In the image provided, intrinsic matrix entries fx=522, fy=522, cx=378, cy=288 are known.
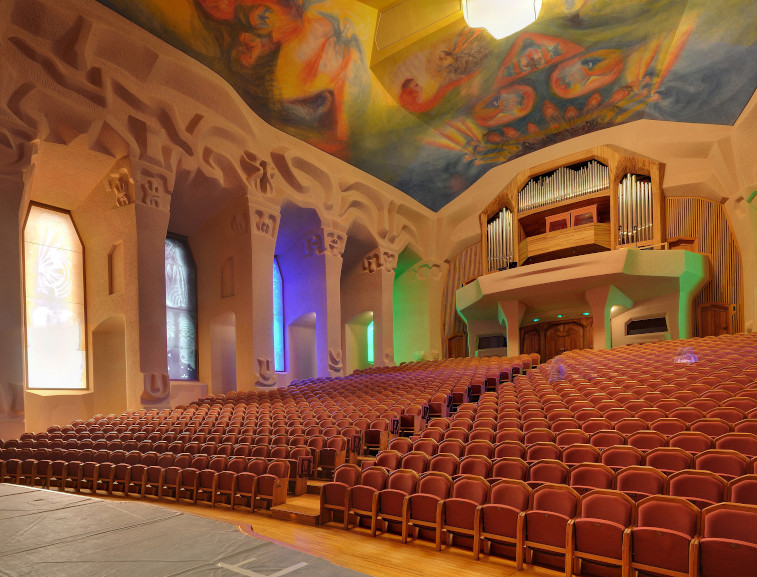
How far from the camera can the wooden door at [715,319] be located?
10930 mm

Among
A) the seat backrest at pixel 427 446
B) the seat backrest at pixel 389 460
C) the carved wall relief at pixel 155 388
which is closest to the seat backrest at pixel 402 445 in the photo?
the seat backrest at pixel 427 446

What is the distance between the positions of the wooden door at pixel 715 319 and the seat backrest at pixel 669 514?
33.7 feet

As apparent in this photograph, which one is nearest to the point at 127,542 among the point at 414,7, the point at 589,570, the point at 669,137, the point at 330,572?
the point at 330,572

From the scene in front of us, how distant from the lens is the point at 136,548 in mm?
1163

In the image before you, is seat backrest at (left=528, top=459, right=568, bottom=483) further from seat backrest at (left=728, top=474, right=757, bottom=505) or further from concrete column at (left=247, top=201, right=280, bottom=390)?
concrete column at (left=247, top=201, right=280, bottom=390)

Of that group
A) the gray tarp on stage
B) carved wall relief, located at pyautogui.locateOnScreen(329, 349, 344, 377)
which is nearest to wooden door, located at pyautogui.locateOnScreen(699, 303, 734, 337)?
carved wall relief, located at pyautogui.locateOnScreen(329, 349, 344, 377)

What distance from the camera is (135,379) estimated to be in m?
8.78

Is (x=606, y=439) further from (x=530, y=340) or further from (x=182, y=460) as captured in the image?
(x=530, y=340)

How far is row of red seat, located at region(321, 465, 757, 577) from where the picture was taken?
2.16m

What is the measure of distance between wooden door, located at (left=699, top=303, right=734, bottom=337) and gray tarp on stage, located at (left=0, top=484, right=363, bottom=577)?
12209 millimetres

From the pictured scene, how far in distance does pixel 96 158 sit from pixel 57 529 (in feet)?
30.0

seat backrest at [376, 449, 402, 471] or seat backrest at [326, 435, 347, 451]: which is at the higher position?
seat backrest at [376, 449, 402, 471]

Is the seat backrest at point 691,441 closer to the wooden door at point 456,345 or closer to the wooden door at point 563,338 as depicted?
the wooden door at point 563,338

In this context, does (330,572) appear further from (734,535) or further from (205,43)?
(205,43)
